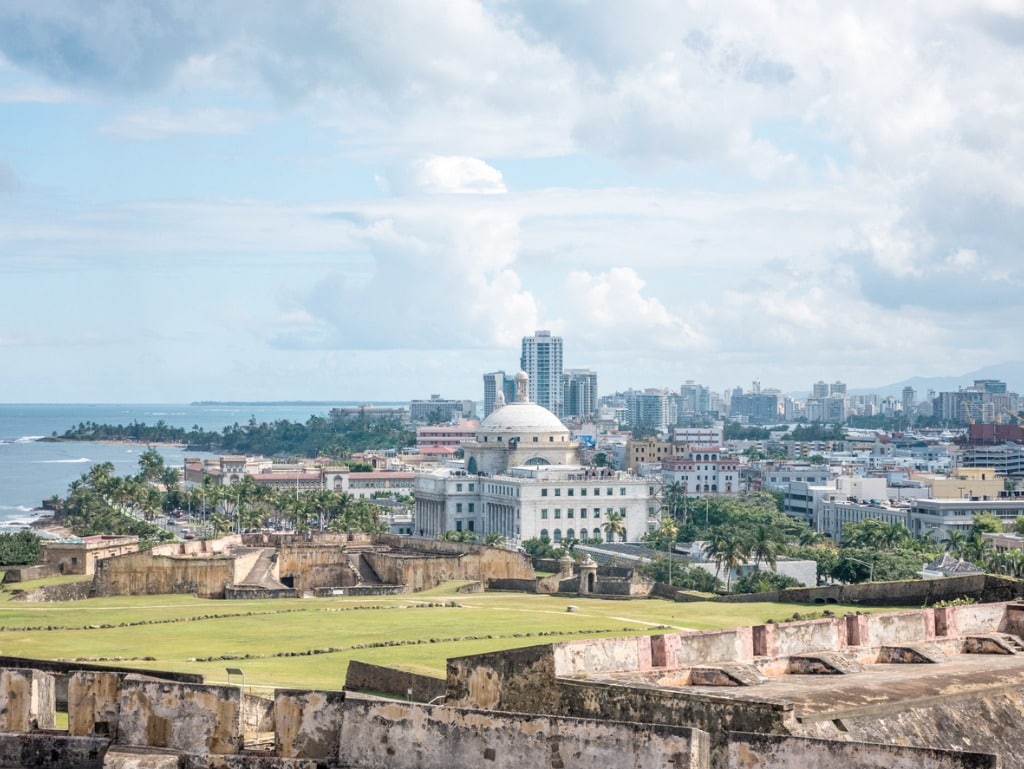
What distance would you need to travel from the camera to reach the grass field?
36.2 meters

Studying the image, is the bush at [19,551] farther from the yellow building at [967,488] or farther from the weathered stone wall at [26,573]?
the yellow building at [967,488]

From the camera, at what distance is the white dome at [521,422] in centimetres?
14838

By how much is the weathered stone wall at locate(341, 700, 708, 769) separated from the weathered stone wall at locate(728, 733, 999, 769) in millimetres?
486

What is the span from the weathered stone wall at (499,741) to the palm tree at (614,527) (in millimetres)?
110314

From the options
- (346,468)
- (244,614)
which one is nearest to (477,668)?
(244,614)

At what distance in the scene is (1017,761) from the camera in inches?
731

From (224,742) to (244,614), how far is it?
34.9 meters

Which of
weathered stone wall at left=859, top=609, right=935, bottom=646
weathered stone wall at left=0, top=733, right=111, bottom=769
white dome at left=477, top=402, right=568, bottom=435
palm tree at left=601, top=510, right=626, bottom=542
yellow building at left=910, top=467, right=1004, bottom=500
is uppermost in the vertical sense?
white dome at left=477, top=402, right=568, bottom=435

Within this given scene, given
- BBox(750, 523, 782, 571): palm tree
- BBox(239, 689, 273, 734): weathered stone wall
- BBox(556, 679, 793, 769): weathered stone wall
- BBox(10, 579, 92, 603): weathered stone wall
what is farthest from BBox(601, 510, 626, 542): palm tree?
BBox(239, 689, 273, 734): weathered stone wall

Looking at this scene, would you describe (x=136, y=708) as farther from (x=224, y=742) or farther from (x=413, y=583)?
(x=413, y=583)

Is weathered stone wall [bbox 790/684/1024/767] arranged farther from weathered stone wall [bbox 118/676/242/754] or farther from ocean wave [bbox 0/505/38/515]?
ocean wave [bbox 0/505/38/515]

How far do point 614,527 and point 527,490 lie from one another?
29.4ft

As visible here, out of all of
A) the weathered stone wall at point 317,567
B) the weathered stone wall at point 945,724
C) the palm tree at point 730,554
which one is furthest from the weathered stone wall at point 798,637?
the palm tree at point 730,554

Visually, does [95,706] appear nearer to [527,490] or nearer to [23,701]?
[23,701]
